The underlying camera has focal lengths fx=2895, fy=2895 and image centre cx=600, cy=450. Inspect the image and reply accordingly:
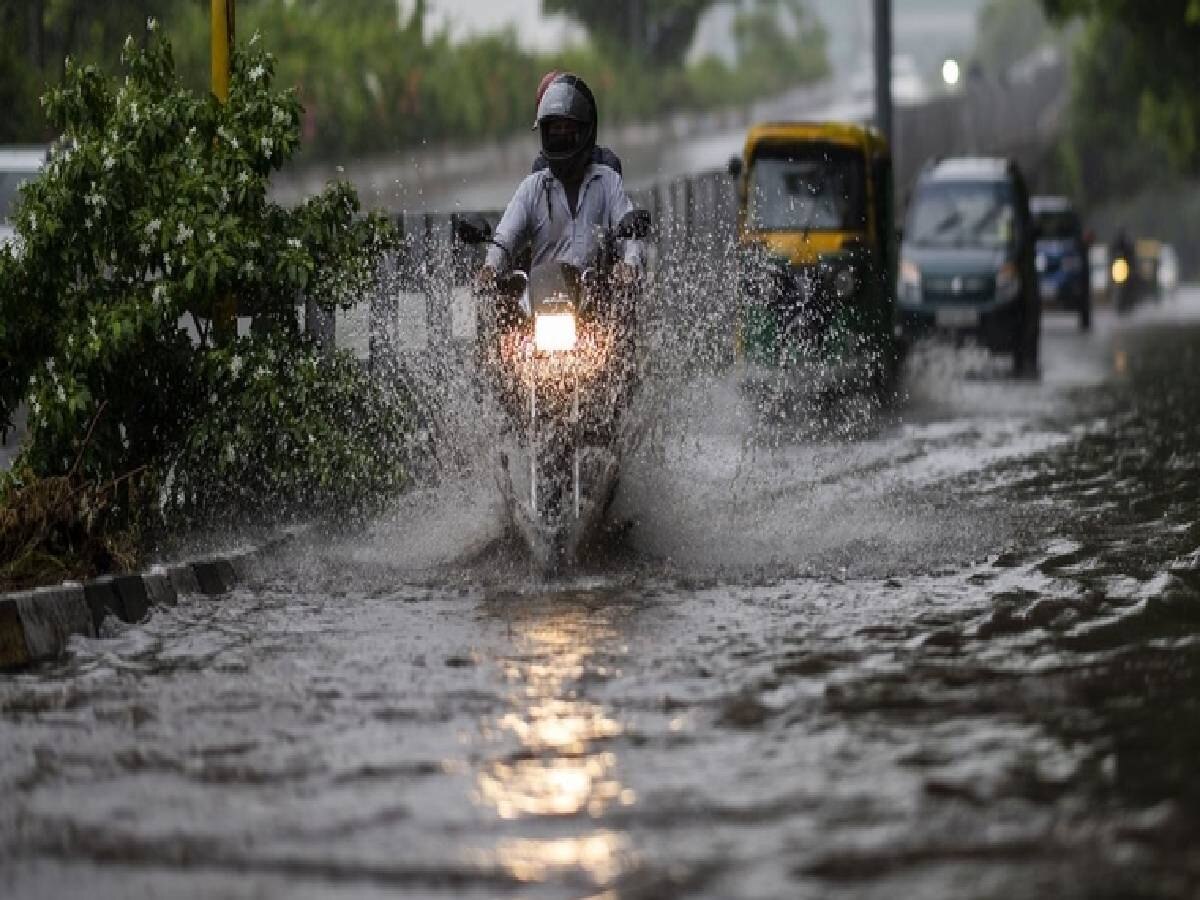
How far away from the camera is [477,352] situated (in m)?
12.2

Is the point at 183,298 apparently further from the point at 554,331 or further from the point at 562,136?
the point at 554,331

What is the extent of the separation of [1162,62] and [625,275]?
34.6 metres

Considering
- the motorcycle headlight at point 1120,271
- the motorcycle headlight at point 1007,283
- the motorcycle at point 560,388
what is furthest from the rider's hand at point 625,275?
the motorcycle headlight at point 1120,271

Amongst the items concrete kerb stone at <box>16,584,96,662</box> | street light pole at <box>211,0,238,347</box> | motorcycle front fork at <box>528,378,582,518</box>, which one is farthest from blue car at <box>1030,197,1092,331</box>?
concrete kerb stone at <box>16,584,96,662</box>

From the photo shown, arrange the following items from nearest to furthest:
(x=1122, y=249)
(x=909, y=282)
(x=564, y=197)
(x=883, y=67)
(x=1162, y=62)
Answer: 1. (x=564, y=197)
2. (x=909, y=282)
3. (x=883, y=67)
4. (x=1162, y=62)
5. (x=1122, y=249)

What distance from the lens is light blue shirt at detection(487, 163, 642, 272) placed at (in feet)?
39.5

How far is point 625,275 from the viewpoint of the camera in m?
11.7

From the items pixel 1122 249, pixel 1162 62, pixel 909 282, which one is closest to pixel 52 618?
pixel 909 282

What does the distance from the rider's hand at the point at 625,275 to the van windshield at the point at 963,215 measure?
845 inches

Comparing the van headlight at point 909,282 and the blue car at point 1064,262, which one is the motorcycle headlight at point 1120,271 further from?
the van headlight at point 909,282

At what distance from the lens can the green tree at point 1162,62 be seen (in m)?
39.9

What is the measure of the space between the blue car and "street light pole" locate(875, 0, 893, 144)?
10.8 meters

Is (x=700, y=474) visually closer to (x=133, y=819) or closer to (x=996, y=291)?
(x=133, y=819)

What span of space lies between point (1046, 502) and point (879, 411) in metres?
8.81
